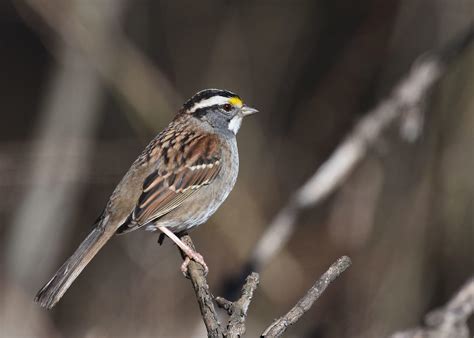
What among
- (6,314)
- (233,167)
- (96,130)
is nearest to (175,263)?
(6,314)

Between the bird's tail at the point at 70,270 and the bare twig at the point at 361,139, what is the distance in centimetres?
101

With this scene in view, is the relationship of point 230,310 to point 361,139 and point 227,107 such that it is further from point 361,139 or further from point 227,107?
point 361,139

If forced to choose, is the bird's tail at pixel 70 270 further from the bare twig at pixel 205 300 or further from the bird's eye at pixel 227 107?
the bird's eye at pixel 227 107

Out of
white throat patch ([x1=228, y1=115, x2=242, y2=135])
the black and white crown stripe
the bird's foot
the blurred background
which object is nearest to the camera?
the bird's foot

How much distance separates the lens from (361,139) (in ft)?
17.5

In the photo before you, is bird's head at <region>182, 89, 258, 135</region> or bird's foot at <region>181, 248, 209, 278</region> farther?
bird's head at <region>182, 89, 258, 135</region>

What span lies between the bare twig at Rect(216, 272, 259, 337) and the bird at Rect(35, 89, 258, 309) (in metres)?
0.96

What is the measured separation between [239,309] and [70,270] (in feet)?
4.56

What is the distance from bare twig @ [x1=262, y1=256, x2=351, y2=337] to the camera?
287 cm

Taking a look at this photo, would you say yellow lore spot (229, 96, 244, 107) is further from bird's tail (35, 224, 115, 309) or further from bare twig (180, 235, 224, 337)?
bare twig (180, 235, 224, 337)

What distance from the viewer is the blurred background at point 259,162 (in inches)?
250

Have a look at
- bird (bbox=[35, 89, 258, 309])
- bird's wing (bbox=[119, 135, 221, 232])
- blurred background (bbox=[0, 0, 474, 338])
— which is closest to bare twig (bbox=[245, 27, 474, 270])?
blurred background (bbox=[0, 0, 474, 338])

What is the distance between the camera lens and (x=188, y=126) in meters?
5.19

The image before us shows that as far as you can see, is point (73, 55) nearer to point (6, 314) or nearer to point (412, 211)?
point (6, 314)
